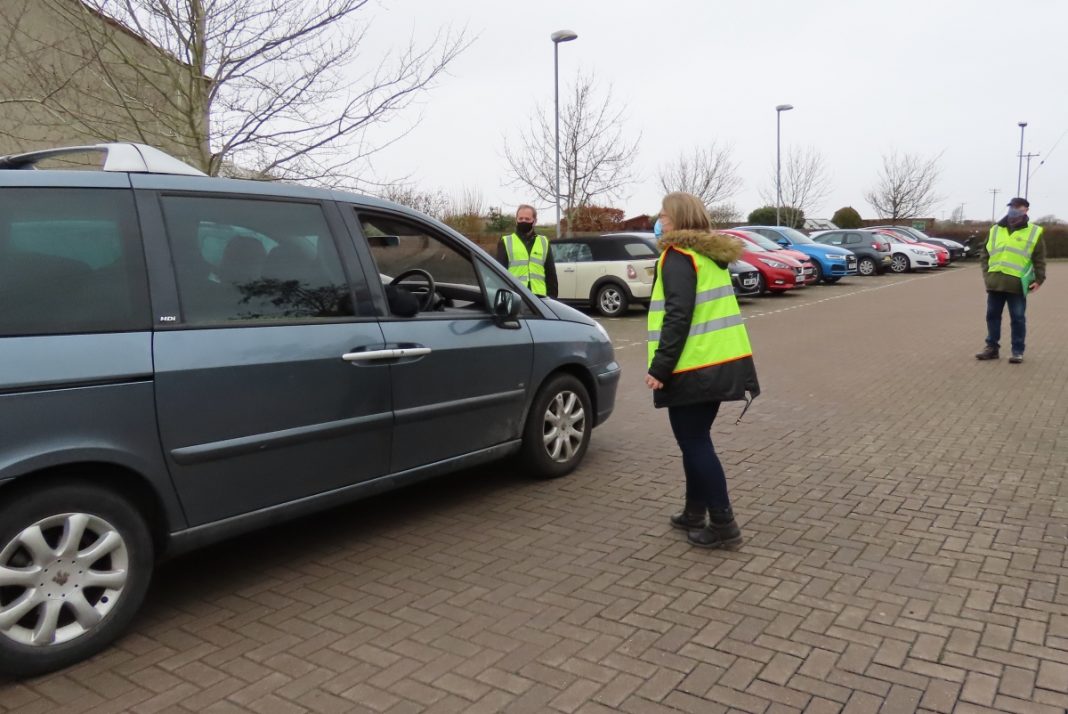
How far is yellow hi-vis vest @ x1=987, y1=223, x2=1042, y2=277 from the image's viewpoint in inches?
359

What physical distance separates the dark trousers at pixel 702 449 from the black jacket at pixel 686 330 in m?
0.13

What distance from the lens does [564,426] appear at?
17.6ft

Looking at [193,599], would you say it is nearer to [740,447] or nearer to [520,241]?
[740,447]

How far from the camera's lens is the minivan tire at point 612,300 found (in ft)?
50.9

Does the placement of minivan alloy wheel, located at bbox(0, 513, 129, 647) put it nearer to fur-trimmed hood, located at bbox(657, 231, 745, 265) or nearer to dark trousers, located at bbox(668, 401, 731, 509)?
dark trousers, located at bbox(668, 401, 731, 509)

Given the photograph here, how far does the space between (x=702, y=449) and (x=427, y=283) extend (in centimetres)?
182

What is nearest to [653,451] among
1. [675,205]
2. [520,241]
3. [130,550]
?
[675,205]

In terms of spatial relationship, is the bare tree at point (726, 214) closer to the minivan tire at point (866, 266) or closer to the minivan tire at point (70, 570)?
the minivan tire at point (866, 266)

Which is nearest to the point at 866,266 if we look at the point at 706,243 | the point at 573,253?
the point at 573,253

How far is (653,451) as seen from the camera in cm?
607

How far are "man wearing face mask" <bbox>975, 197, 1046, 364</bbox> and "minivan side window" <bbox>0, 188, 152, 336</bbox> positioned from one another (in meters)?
8.87

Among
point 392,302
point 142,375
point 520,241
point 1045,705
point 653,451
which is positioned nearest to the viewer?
point 1045,705

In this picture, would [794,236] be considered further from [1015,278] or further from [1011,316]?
[1015,278]

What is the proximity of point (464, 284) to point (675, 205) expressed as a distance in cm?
150
